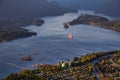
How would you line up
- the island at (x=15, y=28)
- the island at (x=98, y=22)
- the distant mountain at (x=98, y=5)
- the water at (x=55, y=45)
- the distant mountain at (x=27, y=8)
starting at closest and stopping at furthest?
the water at (x=55, y=45), the island at (x=15, y=28), the island at (x=98, y=22), the distant mountain at (x=27, y=8), the distant mountain at (x=98, y=5)

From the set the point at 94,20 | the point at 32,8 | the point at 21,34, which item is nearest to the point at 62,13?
the point at 32,8

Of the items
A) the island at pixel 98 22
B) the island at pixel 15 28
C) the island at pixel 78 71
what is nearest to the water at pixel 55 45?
the island at pixel 15 28

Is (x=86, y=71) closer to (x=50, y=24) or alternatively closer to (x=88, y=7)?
(x=50, y=24)

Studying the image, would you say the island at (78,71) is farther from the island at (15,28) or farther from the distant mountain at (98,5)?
the distant mountain at (98,5)

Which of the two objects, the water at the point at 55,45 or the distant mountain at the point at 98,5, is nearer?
the water at the point at 55,45

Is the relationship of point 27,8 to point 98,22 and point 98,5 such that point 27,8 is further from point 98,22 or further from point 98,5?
point 98,5

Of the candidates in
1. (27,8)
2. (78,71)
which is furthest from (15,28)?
(78,71)
